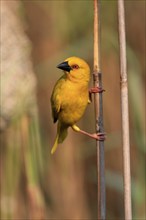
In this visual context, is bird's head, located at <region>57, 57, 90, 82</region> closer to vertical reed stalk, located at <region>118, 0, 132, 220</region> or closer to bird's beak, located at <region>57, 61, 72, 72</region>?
bird's beak, located at <region>57, 61, 72, 72</region>

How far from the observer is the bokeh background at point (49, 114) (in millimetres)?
1805

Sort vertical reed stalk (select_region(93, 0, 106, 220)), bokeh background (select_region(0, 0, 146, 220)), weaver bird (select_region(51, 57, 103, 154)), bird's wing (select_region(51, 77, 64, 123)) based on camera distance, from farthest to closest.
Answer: bird's wing (select_region(51, 77, 64, 123)) → weaver bird (select_region(51, 57, 103, 154)) → bokeh background (select_region(0, 0, 146, 220)) → vertical reed stalk (select_region(93, 0, 106, 220))

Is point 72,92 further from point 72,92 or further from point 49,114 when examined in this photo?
point 49,114

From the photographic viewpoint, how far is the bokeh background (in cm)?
180

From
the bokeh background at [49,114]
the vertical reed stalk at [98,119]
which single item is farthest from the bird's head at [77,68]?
the vertical reed stalk at [98,119]

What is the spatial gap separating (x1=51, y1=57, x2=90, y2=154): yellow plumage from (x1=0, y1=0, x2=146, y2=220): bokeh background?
0.35 ft

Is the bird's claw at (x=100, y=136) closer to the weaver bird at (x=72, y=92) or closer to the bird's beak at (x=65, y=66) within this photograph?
the weaver bird at (x=72, y=92)

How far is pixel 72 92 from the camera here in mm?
1987

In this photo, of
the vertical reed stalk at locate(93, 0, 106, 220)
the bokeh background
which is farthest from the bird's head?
the vertical reed stalk at locate(93, 0, 106, 220)

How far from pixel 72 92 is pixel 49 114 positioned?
4.01 ft

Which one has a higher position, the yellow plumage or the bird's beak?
the bird's beak

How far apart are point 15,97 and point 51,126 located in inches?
51.2

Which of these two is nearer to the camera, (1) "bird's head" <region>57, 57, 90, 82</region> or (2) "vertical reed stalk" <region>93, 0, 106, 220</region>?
(2) "vertical reed stalk" <region>93, 0, 106, 220</region>

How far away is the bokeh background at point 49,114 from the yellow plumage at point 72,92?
0.11 m
